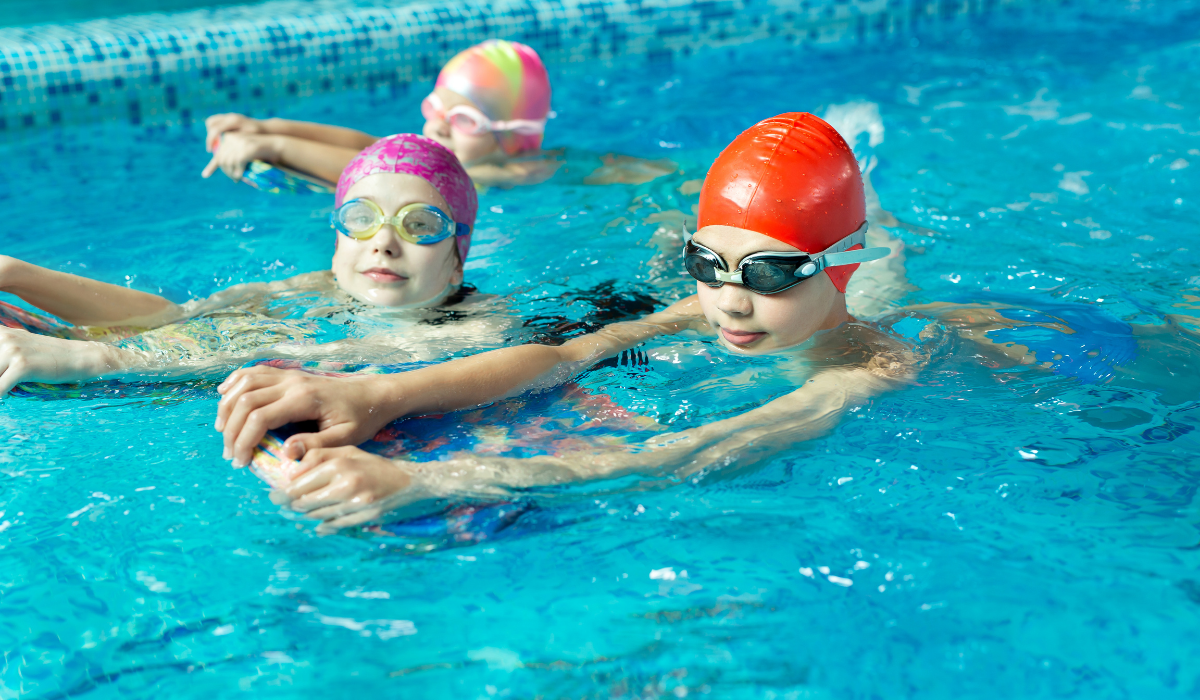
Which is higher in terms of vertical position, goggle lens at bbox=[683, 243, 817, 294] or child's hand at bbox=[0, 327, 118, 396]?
goggle lens at bbox=[683, 243, 817, 294]

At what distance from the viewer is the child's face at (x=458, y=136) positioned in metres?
5.31

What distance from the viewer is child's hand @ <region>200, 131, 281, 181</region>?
443 centimetres

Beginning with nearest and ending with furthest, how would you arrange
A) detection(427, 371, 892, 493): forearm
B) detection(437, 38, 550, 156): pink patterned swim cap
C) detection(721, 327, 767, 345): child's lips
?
1. detection(427, 371, 892, 493): forearm
2. detection(721, 327, 767, 345): child's lips
3. detection(437, 38, 550, 156): pink patterned swim cap

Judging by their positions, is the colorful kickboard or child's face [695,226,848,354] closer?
child's face [695,226,848,354]

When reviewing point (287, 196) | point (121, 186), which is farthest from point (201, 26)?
point (287, 196)

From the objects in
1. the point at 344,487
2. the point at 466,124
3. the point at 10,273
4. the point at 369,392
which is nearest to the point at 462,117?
the point at 466,124

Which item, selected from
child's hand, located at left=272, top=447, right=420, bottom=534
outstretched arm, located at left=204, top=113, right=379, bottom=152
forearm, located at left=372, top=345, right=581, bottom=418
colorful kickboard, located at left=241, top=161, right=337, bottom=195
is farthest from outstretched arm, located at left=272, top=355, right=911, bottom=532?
outstretched arm, located at left=204, top=113, right=379, bottom=152

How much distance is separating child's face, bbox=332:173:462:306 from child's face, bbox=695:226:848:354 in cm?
112

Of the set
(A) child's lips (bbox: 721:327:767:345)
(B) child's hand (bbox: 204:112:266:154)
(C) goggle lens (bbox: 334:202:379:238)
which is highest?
(B) child's hand (bbox: 204:112:266:154)

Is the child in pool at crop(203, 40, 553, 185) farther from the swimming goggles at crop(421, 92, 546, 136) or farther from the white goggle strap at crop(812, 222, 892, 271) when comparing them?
the white goggle strap at crop(812, 222, 892, 271)

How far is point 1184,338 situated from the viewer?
3449mm

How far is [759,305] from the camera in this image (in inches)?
113

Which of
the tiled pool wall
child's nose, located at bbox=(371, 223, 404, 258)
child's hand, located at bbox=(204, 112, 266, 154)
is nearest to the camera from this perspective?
child's nose, located at bbox=(371, 223, 404, 258)

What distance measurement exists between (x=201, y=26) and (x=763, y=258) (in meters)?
6.46
